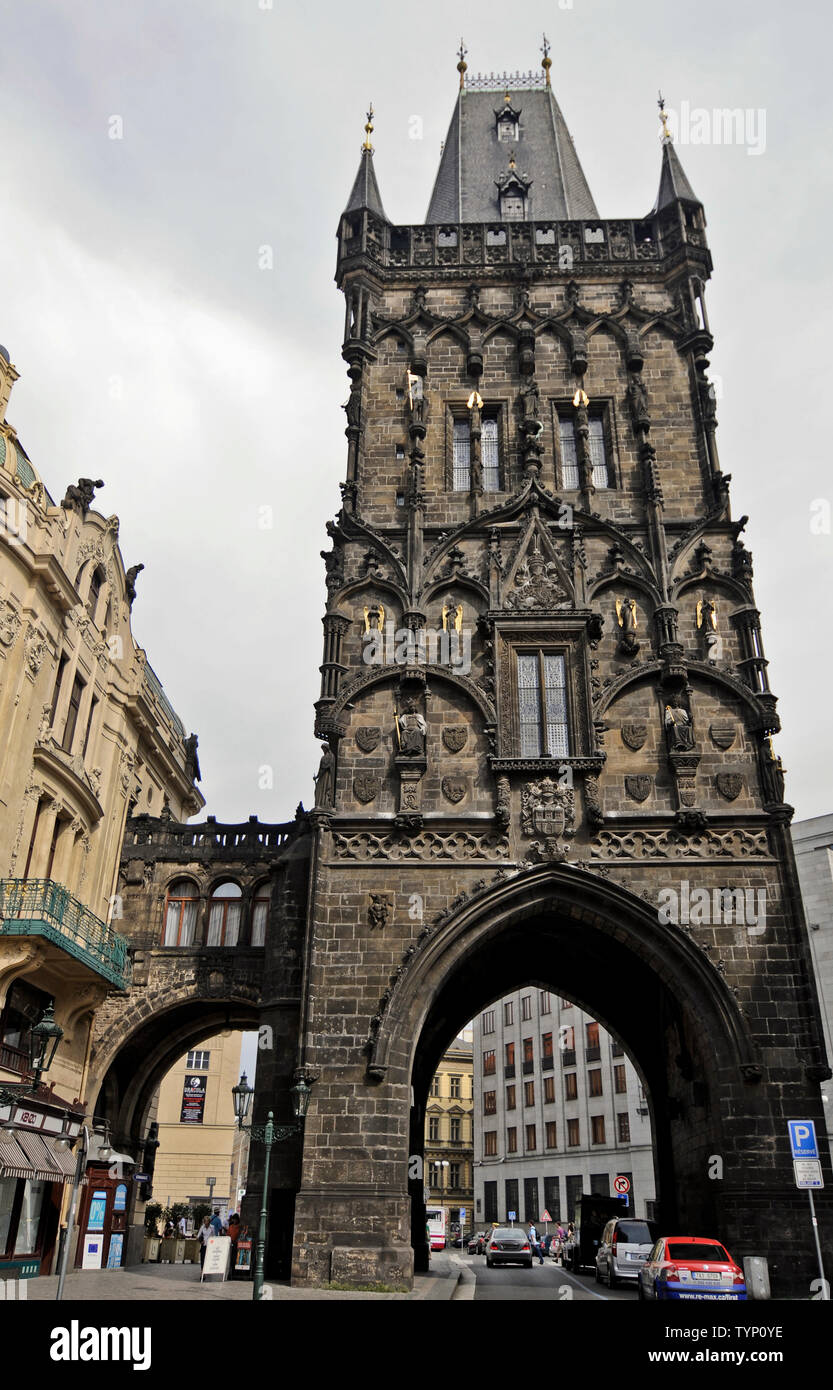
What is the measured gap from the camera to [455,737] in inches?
960

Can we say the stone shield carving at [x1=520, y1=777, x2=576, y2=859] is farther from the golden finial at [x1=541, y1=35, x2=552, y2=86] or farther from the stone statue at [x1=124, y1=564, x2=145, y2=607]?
the golden finial at [x1=541, y1=35, x2=552, y2=86]

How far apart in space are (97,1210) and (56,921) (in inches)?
278

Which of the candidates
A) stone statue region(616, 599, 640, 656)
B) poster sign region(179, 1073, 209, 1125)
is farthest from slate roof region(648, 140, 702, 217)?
poster sign region(179, 1073, 209, 1125)

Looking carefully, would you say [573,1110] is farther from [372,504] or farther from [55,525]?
[55,525]

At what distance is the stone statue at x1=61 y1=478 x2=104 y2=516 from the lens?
25984 mm

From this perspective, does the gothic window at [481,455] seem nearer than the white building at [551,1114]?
Yes

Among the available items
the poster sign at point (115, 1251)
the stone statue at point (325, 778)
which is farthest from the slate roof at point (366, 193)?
the poster sign at point (115, 1251)

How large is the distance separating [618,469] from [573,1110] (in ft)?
137

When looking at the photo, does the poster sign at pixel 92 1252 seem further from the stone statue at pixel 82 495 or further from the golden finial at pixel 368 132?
the golden finial at pixel 368 132

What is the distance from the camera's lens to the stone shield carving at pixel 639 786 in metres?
23.6

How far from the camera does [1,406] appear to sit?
74.5 ft

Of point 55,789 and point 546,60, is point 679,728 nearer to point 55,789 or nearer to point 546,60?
point 55,789

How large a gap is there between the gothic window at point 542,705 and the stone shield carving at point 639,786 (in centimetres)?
152
